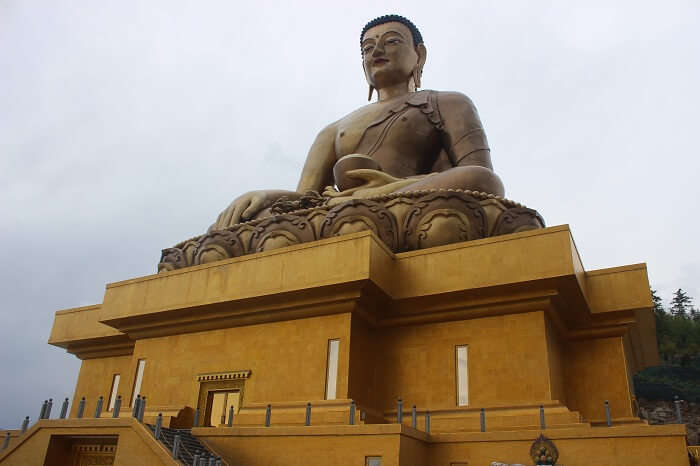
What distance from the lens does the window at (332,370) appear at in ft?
24.1

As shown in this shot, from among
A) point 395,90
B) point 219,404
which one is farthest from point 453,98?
point 219,404

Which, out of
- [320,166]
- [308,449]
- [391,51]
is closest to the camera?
[308,449]

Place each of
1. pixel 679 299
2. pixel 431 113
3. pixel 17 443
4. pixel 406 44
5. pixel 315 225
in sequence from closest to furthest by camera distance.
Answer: pixel 17 443, pixel 315 225, pixel 431 113, pixel 406 44, pixel 679 299

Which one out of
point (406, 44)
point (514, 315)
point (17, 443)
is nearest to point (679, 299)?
point (406, 44)

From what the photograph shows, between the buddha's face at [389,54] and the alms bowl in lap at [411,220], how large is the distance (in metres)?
4.60

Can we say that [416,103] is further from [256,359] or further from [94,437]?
[94,437]

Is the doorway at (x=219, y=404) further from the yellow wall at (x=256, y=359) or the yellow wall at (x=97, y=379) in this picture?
the yellow wall at (x=97, y=379)

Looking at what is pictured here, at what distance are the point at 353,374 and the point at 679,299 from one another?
41894 mm

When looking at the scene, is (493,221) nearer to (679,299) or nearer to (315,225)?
(315,225)

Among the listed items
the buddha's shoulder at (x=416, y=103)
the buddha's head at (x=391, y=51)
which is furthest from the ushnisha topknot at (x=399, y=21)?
the buddha's shoulder at (x=416, y=103)

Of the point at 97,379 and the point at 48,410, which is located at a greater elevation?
the point at 97,379

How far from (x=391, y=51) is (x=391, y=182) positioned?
13.1 feet

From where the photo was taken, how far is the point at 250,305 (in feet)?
27.1

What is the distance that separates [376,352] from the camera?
26.8ft
